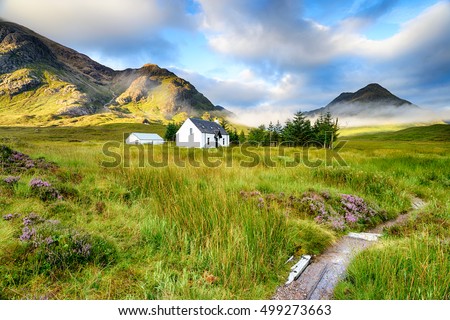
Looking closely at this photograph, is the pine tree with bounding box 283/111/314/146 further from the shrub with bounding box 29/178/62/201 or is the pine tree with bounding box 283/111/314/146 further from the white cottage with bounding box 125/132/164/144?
the shrub with bounding box 29/178/62/201

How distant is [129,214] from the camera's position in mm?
5027

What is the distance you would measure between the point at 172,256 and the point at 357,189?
7.74 m

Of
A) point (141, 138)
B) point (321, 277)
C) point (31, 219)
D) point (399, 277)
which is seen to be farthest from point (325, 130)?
point (31, 219)

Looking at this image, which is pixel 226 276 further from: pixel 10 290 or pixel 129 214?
pixel 129 214

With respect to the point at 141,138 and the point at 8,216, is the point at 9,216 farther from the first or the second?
the point at 141,138

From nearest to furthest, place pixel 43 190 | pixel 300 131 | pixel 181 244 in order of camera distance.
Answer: pixel 181 244, pixel 43 190, pixel 300 131

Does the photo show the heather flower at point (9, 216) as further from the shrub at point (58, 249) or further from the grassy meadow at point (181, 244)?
the shrub at point (58, 249)

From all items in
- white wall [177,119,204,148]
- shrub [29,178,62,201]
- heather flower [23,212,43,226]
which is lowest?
heather flower [23,212,43,226]

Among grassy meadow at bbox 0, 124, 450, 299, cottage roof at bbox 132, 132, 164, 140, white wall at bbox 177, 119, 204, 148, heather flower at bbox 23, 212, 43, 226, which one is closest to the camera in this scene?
grassy meadow at bbox 0, 124, 450, 299

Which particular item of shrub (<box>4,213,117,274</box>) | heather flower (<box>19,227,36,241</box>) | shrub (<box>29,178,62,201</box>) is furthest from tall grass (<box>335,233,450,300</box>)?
shrub (<box>29,178,62,201</box>)

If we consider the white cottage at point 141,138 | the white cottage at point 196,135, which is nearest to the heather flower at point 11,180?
the white cottage at point 196,135
